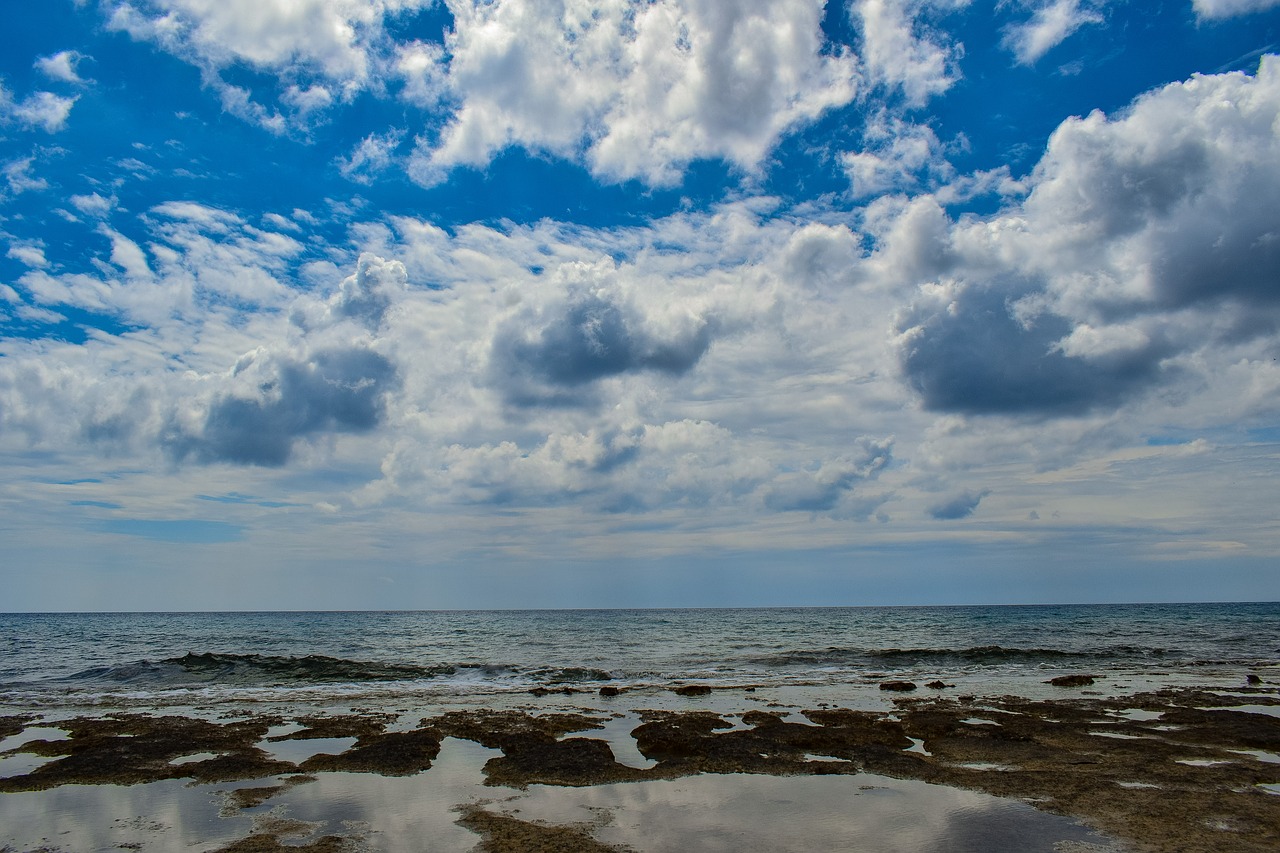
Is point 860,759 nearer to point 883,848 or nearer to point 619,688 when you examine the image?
point 883,848

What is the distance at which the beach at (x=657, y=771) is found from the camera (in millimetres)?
11836

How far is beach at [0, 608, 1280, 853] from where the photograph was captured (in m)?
11.8

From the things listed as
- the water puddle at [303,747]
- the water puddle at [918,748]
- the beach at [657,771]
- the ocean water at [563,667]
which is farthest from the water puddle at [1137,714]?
the water puddle at [303,747]

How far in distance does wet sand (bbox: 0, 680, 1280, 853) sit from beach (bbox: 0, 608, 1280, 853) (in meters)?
0.07

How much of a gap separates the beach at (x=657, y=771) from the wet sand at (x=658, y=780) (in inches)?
2.6

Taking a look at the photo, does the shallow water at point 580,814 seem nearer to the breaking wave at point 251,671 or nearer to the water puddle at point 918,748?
the water puddle at point 918,748

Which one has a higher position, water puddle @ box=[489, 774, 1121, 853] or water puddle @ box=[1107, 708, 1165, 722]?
water puddle @ box=[489, 774, 1121, 853]

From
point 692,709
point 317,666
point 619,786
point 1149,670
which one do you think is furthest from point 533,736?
point 1149,670

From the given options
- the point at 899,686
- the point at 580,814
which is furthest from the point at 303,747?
the point at 899,686

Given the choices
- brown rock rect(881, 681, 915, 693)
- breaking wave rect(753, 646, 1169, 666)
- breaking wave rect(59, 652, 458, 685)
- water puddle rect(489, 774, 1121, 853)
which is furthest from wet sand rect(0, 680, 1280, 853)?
breaking wave rect(753, 646, 1169, 666)

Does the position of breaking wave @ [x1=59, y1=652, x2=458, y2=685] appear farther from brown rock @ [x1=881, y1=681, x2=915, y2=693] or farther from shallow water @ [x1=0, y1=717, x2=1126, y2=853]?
shallow water @ [x1=0, y1=717, x2=1126, y2=853]

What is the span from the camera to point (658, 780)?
601 inches

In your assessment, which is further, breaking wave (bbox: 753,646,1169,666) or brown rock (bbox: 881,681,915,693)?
breaking wave (bbox: 753,646,1169,666)

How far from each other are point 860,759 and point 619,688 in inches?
717
